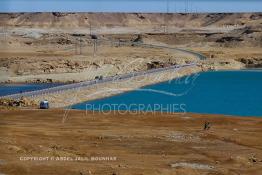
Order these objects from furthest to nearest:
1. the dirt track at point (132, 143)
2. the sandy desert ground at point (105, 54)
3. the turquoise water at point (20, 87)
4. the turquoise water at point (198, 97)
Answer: the sandy desert ground at point (105, 54) < the turquoise water at point (20, 87) < the turquoise water at point (198, 97) < the dirt track at point (132, 143)

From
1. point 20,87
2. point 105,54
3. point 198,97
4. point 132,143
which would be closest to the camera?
point 132,143

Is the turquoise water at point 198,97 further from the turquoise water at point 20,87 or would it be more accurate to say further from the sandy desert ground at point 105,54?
the sandy desert ground at point 105,54

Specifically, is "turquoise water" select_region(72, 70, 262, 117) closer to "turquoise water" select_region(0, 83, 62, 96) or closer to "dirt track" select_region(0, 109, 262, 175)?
"dirt track" select_region(0, 109, 262, 175)

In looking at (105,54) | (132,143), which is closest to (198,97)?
(132,143)

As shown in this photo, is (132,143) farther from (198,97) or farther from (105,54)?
(105,54)

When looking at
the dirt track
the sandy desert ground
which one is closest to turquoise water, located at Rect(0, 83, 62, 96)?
the sandy desert ground

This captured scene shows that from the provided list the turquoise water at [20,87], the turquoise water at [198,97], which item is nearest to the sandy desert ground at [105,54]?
the turquoise water at [20,87]
